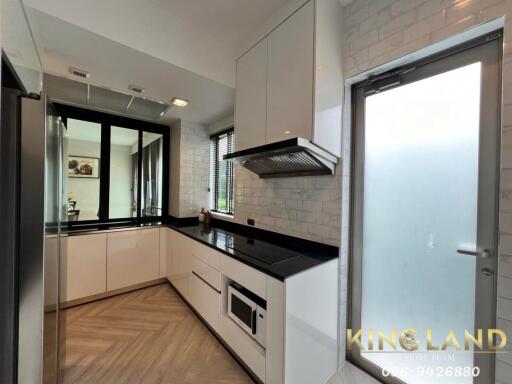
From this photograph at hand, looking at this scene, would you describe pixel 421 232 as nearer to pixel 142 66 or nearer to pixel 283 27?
pixel 283 27

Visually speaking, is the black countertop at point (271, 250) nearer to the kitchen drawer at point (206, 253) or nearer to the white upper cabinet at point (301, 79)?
the kitchen drawer at point (206, 253)

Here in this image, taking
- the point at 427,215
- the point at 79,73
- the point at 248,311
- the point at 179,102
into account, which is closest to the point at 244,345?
the point at 248,311

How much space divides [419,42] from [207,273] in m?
2.25

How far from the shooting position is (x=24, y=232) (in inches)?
28.9

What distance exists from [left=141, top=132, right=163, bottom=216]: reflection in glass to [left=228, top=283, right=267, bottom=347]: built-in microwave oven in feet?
7.25

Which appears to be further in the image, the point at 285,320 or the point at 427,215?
the point at 427,215

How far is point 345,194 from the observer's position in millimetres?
1626

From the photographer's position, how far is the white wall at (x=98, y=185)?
2.78 meters

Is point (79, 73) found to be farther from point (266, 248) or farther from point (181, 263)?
point (266, 248)

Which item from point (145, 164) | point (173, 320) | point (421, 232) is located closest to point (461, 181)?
point (421, 232)

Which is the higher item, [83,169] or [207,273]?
[83,169]

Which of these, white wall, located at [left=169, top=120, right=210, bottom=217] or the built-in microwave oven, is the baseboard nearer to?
white wall, located at [left=169, top=120, right=210, bottom=217]

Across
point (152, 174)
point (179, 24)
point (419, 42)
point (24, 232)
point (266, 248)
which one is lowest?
point (266, 248)

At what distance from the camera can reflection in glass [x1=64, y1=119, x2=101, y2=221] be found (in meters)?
2.73
